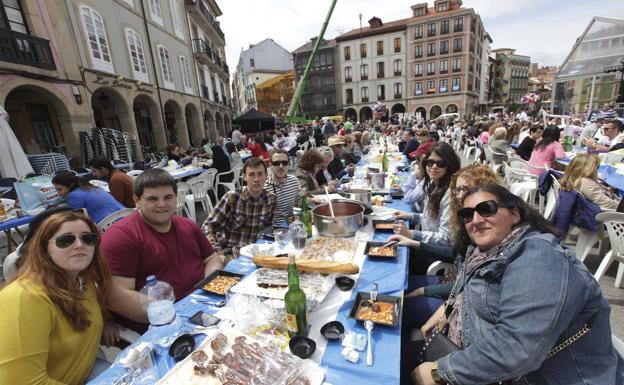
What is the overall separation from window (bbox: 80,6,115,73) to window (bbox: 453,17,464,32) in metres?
34.9

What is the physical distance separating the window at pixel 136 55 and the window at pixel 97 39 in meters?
1.31

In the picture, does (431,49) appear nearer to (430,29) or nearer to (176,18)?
(430,29)

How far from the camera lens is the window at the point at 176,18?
1550cm

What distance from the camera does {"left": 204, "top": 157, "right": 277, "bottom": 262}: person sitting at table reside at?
2855 mm

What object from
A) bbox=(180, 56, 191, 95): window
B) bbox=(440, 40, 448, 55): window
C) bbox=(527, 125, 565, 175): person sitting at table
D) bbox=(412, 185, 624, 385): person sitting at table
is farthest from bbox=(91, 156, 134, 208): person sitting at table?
bbox=(440, 40, 448, 55): window

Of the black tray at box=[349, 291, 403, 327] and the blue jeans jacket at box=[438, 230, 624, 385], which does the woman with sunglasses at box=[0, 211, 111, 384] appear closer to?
the black tray at box=[349, 291, 403, 327]

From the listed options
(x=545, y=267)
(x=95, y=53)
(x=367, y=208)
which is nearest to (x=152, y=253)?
(x=367, y=208)

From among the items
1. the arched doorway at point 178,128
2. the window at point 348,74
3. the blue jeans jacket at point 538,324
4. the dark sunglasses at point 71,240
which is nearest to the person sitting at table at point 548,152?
the blue jeans jacket at point 538,324

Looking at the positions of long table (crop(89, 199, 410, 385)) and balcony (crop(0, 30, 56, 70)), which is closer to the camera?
long table (crop(89, 199, 410, 385))

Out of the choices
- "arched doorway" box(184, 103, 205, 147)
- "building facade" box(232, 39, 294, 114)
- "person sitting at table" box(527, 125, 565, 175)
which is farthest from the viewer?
"building facade" box(232, 39, 294, 114)

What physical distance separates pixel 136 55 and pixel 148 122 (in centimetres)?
389

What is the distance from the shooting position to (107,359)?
160 centimetres

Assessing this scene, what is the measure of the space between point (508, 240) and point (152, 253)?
7.05ft

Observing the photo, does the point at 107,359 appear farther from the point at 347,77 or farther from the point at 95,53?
the point at 347,77
